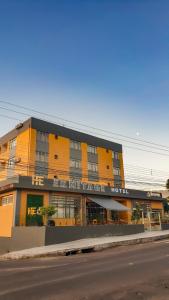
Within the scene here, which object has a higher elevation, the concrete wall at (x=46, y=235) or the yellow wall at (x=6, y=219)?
the yellow wall at (x=6, y=219)

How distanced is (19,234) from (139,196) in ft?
63.3

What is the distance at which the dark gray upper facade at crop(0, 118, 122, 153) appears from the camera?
4638cm

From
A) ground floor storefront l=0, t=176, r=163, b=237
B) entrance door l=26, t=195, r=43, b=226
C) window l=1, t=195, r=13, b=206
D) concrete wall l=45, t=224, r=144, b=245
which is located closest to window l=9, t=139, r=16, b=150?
ground floor storefront l=0, t=176, r=163, b=237

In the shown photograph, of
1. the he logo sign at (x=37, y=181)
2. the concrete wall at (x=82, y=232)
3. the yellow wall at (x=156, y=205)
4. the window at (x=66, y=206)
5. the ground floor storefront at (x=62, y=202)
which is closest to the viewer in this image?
the concrete wall at (x=82, y=232)

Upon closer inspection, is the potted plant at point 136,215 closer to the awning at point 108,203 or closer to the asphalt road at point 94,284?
the awning at point 108,203

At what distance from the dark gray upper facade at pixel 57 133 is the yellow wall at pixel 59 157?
1.17 metres

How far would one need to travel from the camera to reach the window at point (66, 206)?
30541 millimetres

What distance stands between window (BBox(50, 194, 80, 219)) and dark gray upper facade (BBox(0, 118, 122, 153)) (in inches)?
704

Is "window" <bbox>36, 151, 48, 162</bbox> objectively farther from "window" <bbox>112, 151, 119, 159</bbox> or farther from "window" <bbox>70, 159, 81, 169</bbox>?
"window" <bbox>112, 151, 119, 159</bbox>

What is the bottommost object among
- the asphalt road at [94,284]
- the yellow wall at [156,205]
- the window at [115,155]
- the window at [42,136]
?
the asphalt road at [94,284]

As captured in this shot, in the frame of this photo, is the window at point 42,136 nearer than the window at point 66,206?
No

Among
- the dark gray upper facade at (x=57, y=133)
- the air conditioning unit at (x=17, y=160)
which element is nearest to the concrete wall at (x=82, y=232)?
the air conditioning unit at (x=17, y=160)

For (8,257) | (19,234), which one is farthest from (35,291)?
(19,234)

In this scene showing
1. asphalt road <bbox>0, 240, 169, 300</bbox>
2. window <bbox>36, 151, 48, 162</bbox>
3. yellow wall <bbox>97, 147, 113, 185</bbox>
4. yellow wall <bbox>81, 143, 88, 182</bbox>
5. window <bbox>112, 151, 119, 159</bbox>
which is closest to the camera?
asphalt road <bbox>0, 240, 169, 300</bbox>
